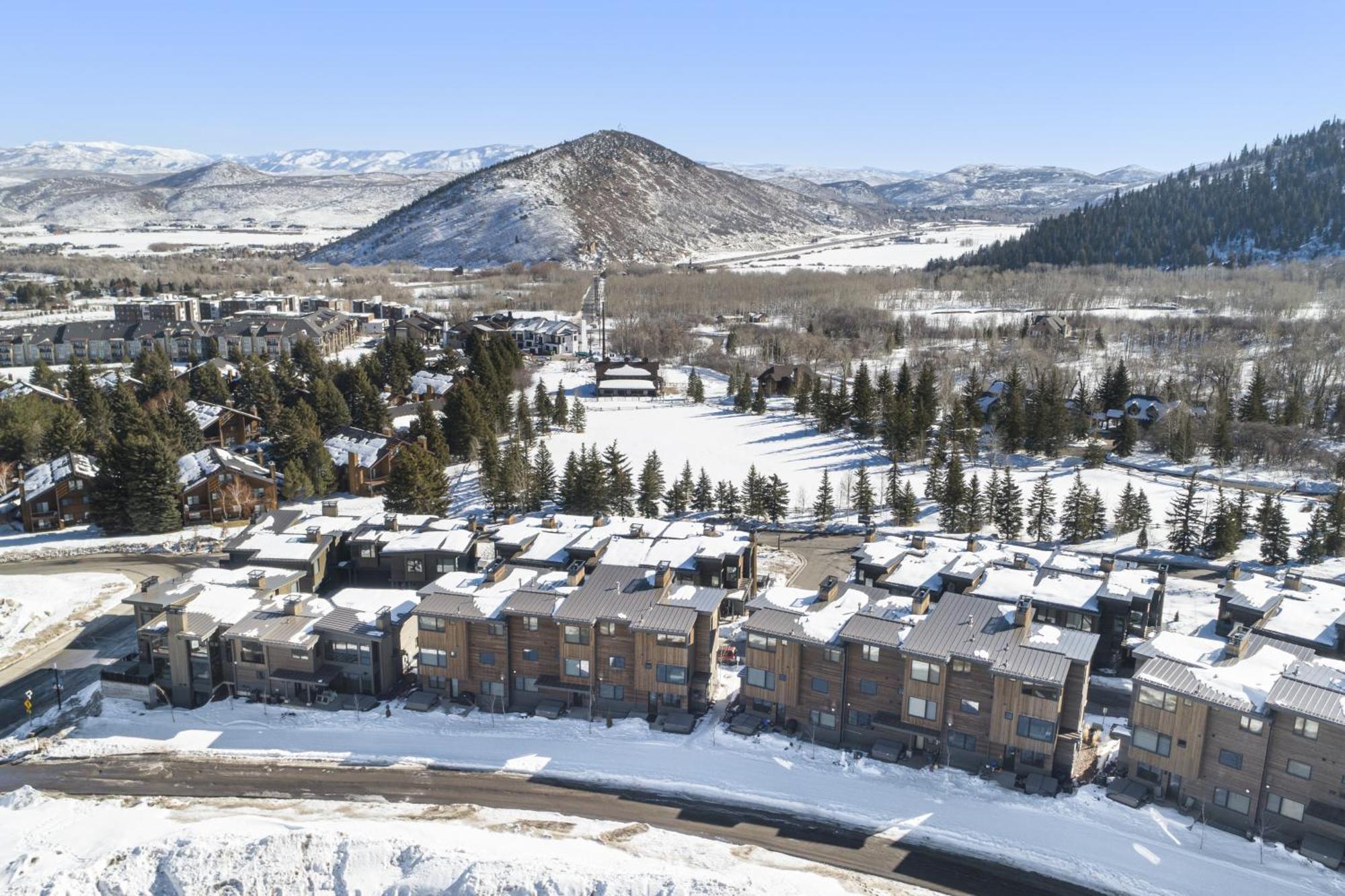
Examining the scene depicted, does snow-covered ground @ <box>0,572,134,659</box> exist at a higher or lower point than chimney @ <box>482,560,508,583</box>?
lower

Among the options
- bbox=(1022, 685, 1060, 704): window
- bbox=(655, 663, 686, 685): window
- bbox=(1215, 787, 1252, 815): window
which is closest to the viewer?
bbox=(1215, 787, 1252, 815): window

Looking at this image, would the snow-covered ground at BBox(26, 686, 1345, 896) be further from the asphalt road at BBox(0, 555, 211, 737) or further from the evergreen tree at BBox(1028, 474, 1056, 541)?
the evergreen tree at BBox(1028, 474, 1056, 541)

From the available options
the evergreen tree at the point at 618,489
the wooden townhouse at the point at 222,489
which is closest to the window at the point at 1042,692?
the evergreen tree at the point at 618,489

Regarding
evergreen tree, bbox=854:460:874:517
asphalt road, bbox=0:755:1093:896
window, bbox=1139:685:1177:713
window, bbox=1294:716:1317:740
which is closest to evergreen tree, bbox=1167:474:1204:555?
evergreen tree, bbox=854:460:874:517

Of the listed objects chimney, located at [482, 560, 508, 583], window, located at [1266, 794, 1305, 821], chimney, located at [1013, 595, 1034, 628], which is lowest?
window, located at [1266, 794, 1305, 821]

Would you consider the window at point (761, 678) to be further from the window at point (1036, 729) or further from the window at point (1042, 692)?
the window at point (1042, 692)

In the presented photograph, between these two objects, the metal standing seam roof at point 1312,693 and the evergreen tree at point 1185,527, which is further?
the evergreen tree at point 1185,527

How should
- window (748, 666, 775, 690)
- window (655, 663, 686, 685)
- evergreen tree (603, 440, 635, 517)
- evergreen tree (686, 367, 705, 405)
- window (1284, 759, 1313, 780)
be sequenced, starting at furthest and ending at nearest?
evergreen tree (686, 367, 705, 405) < evergreen tree (603, 440, 635, 517) < window (655, 663, 686, 685) < window (748, 666, 775, 690) < window (1284, 759, 1313, 780)
